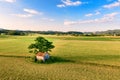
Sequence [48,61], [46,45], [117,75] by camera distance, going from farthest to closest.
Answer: [46,45], [48,61], [117,75]

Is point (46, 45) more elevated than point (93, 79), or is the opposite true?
point (46, 45)

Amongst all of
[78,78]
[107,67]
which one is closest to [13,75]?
[78,78]

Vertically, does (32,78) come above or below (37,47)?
below

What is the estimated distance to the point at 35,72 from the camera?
31.8 metres

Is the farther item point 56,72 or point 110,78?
point 56,72

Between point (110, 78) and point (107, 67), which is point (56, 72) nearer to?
point (110, 78)

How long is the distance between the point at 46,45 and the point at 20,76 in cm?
1918

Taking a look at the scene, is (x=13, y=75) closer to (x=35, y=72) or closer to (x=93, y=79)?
(x=35, y=72)

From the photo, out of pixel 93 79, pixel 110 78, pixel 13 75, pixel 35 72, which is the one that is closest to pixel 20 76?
pixel 13 75

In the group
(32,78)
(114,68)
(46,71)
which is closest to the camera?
(32,78)

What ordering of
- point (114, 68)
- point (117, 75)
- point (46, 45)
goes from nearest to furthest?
1. point (117, 75)
2. point (114, 68)
3. point (46, 45)

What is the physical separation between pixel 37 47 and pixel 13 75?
60.2 feet

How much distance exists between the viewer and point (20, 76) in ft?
94.3

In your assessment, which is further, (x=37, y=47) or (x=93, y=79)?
(x=37, y=47)
